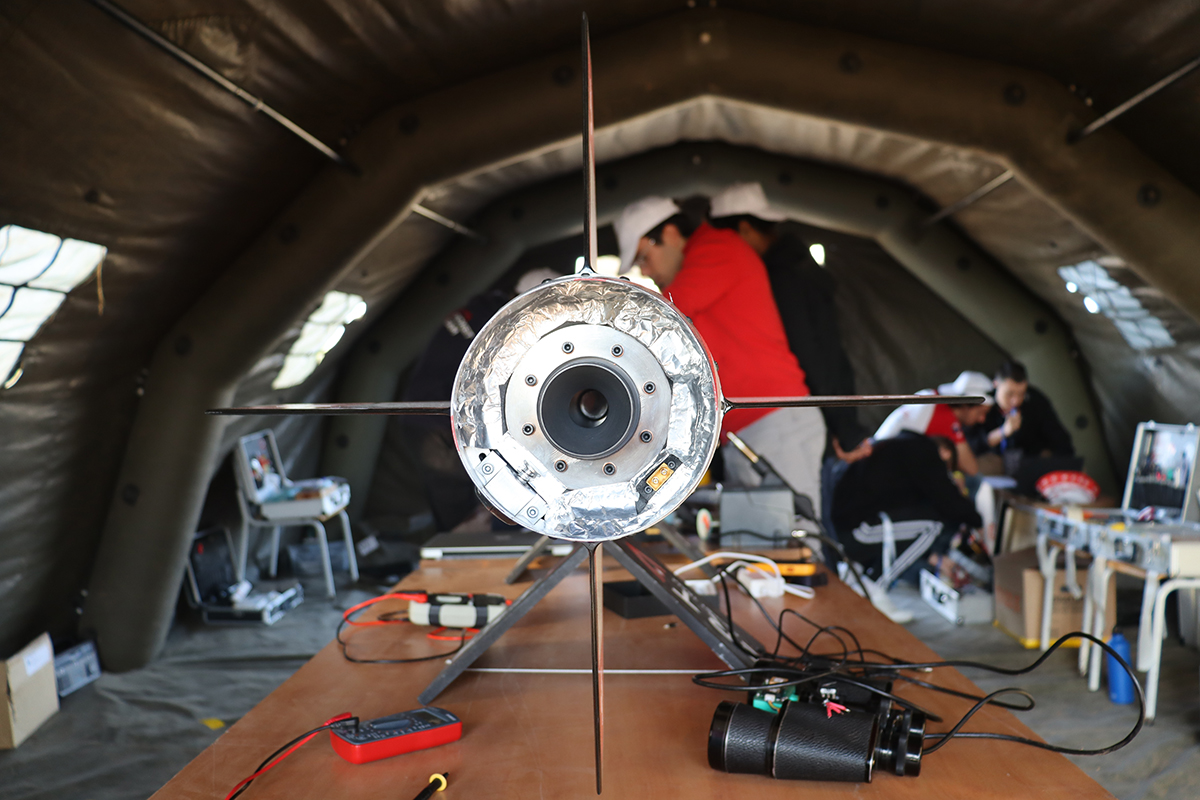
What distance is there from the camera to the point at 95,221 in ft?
7.52

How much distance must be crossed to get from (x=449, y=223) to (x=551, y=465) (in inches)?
147

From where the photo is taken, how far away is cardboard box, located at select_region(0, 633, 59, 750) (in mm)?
2426

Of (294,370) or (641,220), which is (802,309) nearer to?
(641,220)

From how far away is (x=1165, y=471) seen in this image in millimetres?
3145

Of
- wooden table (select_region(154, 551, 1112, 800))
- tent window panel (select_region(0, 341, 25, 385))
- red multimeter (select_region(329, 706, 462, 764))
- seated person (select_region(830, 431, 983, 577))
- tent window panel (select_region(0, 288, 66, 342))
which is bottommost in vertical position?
seated person (select_region(830, 431, 983, 577))

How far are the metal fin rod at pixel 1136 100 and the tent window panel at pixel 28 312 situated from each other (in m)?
3.30

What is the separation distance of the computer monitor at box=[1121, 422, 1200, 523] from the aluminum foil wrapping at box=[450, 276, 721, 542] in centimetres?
316

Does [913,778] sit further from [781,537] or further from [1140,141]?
[1140,141]

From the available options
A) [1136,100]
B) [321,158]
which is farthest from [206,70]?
[1136,100]

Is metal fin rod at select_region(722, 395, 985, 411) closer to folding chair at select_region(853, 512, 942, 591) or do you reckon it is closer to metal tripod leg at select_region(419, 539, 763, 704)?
metal tripod leg at select_region(419, 539, 763, 704)

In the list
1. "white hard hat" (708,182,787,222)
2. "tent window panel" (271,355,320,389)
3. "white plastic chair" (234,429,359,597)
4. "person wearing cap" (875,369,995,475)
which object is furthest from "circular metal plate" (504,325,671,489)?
"person wearing cap" (875,369,995,475)

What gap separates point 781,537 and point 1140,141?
2228 mm

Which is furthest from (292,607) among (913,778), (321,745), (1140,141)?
(1140,141)

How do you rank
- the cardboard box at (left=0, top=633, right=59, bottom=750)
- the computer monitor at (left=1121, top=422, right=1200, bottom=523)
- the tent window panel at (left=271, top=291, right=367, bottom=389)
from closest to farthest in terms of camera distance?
the cardboard box at (left=0, top=633, right=59, bottom=750), the computer monitor at (left=1121, top=422, right=1200, bottom=523), the tent window panel at (left=271, top=291, right=367, bottom=389)
